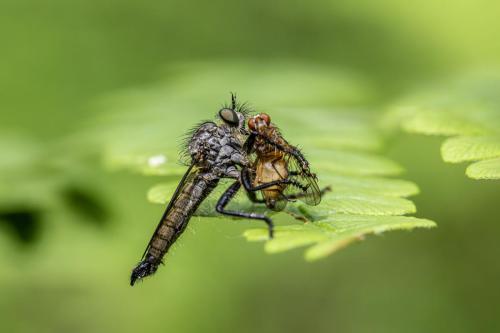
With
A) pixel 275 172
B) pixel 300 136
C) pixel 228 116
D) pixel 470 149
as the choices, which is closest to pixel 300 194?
pixel 275 172

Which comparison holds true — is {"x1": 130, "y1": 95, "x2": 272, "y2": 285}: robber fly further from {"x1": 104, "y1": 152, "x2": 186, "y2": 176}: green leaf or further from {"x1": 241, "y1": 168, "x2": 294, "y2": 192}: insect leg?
{"x1": 104, "y1": 152, "x2": 186, "y2": 176}: green leaf

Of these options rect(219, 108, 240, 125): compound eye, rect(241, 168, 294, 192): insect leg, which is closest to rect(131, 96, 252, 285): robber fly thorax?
rect(219, 108, 240, 125): compound eye

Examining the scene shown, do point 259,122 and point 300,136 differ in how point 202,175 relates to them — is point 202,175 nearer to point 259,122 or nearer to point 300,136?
point 259,122

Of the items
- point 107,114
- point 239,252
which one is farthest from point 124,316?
point 107,114

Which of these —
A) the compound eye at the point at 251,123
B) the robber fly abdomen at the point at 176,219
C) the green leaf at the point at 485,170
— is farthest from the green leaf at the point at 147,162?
the green leaf at the point at 485,170

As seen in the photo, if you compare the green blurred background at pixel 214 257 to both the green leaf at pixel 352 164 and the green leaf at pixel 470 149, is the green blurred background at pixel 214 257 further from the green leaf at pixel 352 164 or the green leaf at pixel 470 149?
the green leaf at pixel 470 149

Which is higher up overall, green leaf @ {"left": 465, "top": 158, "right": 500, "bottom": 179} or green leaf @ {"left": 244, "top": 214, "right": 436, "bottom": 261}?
green leaf @ {"left": 465, "top": 158, "right": 500, "bottom": 179}
